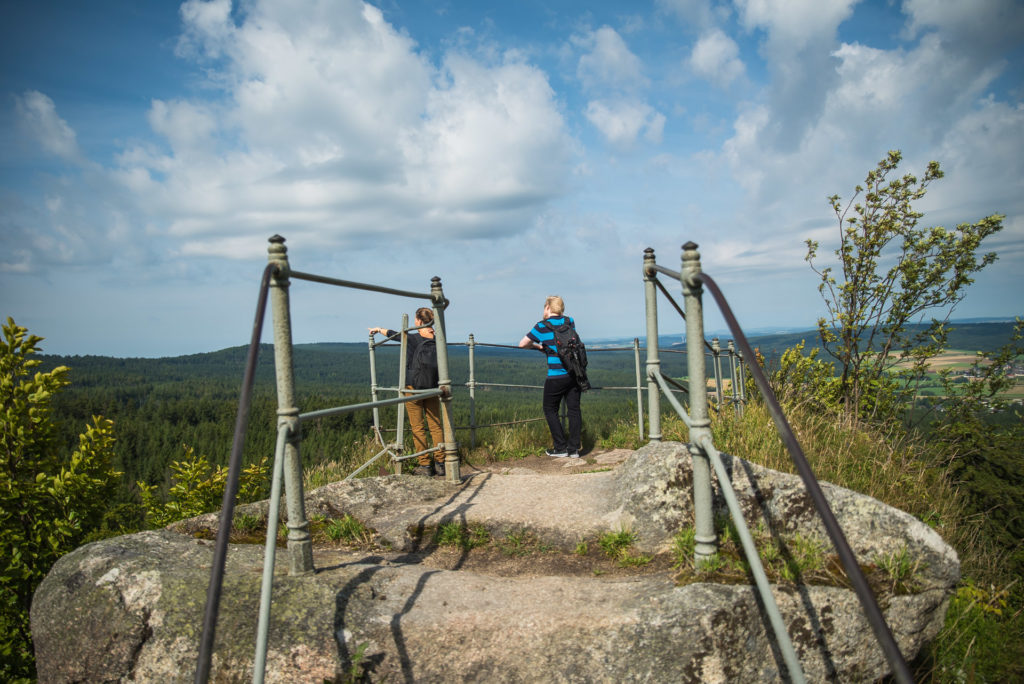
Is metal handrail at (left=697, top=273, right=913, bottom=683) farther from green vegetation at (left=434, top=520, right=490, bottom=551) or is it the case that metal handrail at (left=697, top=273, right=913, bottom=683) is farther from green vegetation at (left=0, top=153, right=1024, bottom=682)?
green vegetation at (left=434, top=520, right=490, bottom=551)

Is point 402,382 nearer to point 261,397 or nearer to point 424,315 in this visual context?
point 424,315

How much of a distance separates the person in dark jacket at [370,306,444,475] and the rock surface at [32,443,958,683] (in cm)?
289

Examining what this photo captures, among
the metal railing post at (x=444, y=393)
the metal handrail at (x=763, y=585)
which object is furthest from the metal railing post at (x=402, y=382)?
the metal handrail at (x=763, y=585)

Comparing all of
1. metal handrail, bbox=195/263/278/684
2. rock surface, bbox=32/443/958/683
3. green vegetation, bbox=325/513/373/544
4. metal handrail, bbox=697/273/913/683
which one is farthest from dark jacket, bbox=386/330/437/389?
metal handrail, bbox=697/273/913/683

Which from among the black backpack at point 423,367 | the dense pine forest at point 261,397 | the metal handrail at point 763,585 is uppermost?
the black backpack at point 423,367

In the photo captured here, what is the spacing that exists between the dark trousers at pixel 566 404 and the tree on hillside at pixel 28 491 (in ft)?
15.0

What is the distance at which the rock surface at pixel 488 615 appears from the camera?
2.46m

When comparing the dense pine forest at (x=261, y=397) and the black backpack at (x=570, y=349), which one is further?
the dense pine forest at (x=261, y=397)

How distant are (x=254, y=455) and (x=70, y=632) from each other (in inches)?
1782

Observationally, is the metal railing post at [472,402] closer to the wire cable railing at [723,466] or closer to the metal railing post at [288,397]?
the wire cable railing at [723,466]

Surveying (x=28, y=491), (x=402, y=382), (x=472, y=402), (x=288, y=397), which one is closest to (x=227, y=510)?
(x=288, y=397)

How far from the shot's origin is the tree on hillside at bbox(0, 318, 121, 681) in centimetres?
452

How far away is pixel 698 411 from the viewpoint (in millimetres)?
2682

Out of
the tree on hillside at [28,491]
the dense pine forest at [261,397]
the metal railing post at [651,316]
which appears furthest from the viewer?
the dense pine forest at [261,397]
